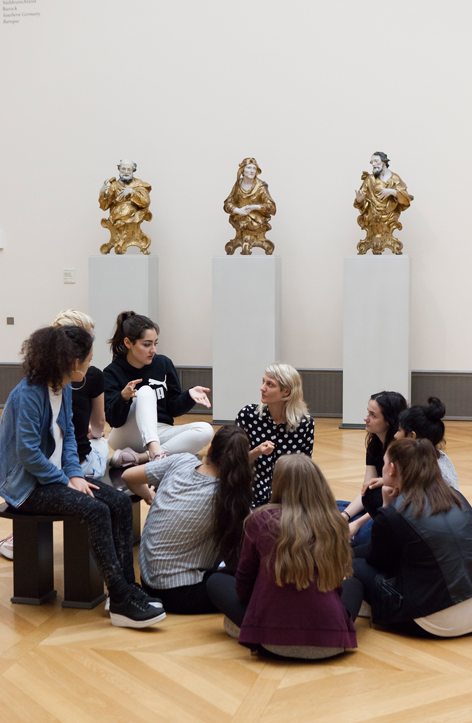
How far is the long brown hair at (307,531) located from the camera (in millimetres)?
3053

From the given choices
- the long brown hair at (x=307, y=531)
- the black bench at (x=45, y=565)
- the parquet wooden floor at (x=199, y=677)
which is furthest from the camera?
the black bench at (x=45, y=565)

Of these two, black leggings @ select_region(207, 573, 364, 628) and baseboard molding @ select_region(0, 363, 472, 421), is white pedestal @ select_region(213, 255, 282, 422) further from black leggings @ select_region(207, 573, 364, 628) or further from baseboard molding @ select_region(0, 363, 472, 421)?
black leggings @ select_region(207, 573, 364, 628)

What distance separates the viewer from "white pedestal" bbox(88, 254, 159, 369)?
9.56 metres

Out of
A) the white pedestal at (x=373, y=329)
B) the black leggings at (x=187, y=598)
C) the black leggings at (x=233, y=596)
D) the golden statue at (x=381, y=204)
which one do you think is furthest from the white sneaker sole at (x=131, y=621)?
the golden statue at (x=381, y=204)

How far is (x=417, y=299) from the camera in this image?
9750 mm

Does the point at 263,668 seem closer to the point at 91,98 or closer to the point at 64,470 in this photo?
the point at 64,470

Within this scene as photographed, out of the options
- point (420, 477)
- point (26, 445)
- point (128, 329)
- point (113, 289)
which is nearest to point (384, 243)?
point (113, 289)

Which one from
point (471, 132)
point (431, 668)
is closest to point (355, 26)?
point (471, 132)

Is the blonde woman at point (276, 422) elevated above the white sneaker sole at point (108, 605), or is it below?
above

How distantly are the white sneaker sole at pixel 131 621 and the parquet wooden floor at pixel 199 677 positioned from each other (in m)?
0.03

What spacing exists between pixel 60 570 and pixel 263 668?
5.50 feet

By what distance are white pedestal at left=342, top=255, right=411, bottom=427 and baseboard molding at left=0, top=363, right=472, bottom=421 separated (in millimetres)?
701

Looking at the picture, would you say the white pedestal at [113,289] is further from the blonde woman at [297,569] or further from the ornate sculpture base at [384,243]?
the blonde woman at [297,569]

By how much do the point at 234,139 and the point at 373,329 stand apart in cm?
303
